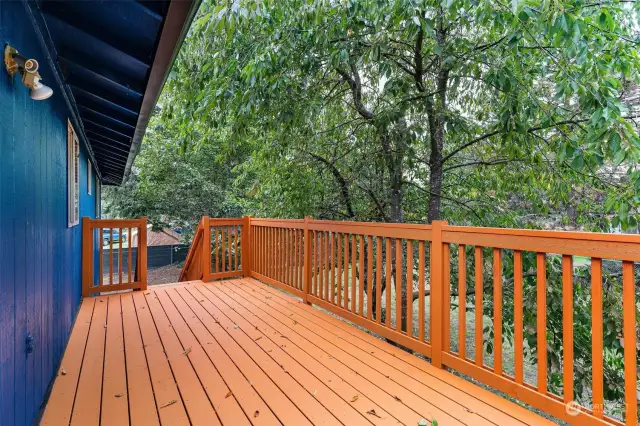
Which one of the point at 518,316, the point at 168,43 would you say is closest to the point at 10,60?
the point at 168,43

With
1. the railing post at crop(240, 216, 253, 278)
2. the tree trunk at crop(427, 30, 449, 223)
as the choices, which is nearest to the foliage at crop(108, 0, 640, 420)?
the tree trunk at crop(427, 30, 449, 223)

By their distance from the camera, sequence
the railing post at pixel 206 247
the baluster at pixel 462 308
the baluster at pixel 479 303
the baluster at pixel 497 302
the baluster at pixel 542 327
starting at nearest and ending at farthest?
the baluster at pixel 542 327 < the baluster at pixel 497 302 < the baluster at pixel 479 303 < the baluster at pixel 462 308 < the railing post at pixel 206 247

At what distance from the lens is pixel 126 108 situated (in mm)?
3172

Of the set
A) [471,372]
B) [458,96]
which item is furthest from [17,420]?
[458,96]

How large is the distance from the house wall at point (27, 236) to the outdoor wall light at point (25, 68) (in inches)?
1.8

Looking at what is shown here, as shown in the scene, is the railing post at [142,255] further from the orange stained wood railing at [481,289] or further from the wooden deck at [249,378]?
the orange stained wood railing at [481,289]

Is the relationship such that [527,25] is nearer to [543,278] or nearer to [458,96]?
[458,96]

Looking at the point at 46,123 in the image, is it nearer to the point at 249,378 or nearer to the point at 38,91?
the point at 38,91

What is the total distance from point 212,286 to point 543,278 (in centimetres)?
414

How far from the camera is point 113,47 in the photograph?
6.95ft

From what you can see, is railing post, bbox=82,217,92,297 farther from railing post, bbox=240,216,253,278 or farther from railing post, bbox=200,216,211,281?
railing post, bbox=240,216,253,278

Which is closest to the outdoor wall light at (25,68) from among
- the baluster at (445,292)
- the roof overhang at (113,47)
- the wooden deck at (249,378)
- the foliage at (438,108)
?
the roof overhang at (113,47)

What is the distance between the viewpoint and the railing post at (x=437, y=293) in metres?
2.37

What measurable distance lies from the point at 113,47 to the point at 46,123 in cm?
74
